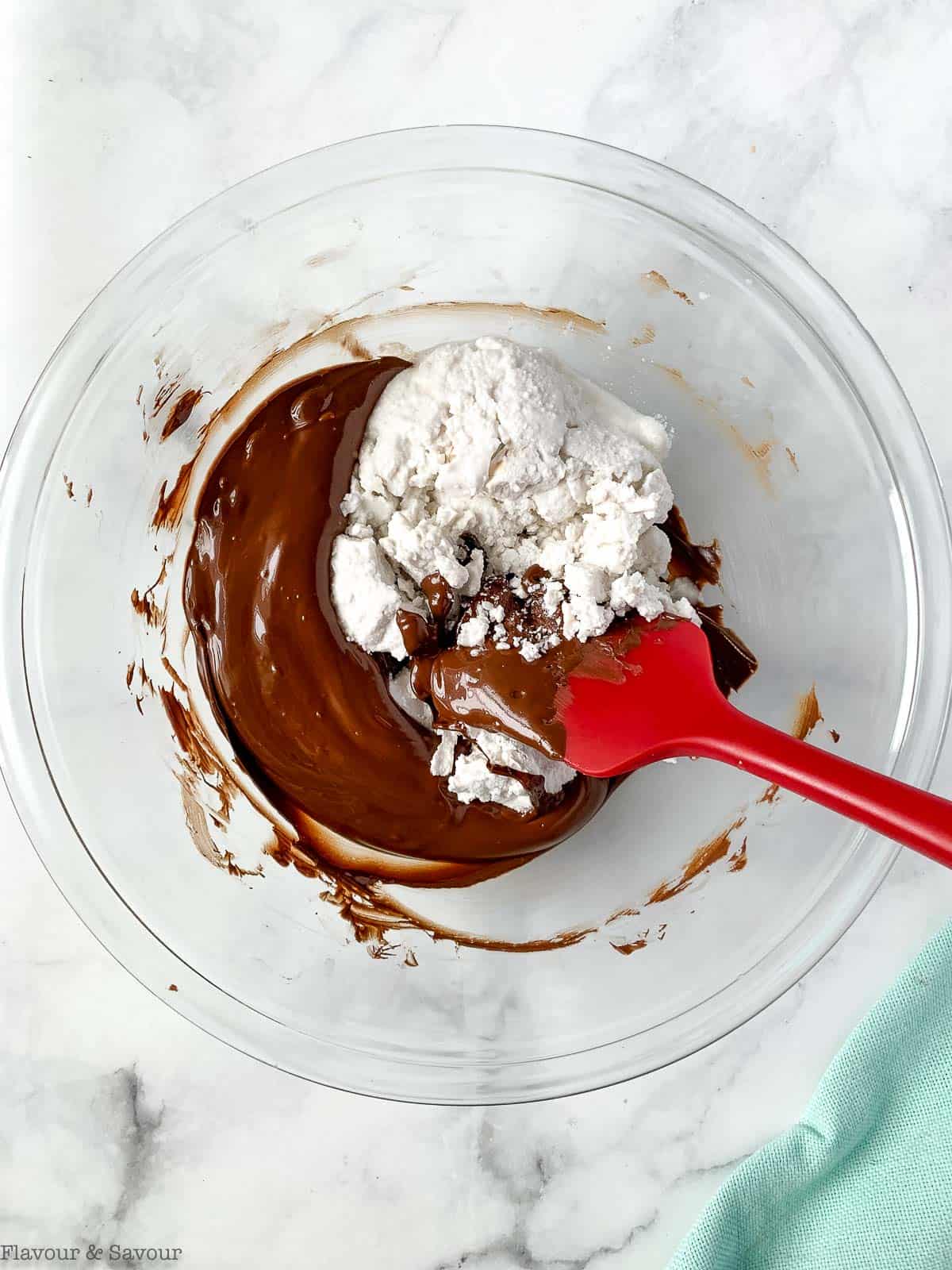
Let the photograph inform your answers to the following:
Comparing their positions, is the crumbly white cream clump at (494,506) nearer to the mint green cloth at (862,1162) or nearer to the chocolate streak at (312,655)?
the chocolate streak at (312,655)

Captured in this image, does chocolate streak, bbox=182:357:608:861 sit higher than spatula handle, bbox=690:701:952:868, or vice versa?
chocolate streak, bbox=182:357:608:861

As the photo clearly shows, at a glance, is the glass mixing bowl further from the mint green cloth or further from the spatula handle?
the spatula handle

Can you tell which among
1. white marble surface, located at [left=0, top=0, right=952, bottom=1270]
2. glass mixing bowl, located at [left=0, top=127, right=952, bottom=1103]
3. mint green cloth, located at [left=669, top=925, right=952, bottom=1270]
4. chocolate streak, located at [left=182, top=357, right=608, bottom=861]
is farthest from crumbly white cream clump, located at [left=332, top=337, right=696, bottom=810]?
mint green cloth, located at [left=669, top=925, right=952, bottom=1270]

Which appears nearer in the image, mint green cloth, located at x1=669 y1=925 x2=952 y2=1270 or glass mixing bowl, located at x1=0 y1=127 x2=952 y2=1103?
glass mixing bowl, located at x1=0 y1=127 x2=952 y2=1103

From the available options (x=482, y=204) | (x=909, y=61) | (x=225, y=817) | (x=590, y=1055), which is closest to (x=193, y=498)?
(x=225, y=817)

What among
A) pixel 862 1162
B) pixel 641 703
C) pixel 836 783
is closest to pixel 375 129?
pixel 641 703

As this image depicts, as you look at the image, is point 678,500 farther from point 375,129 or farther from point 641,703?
point 375,129
